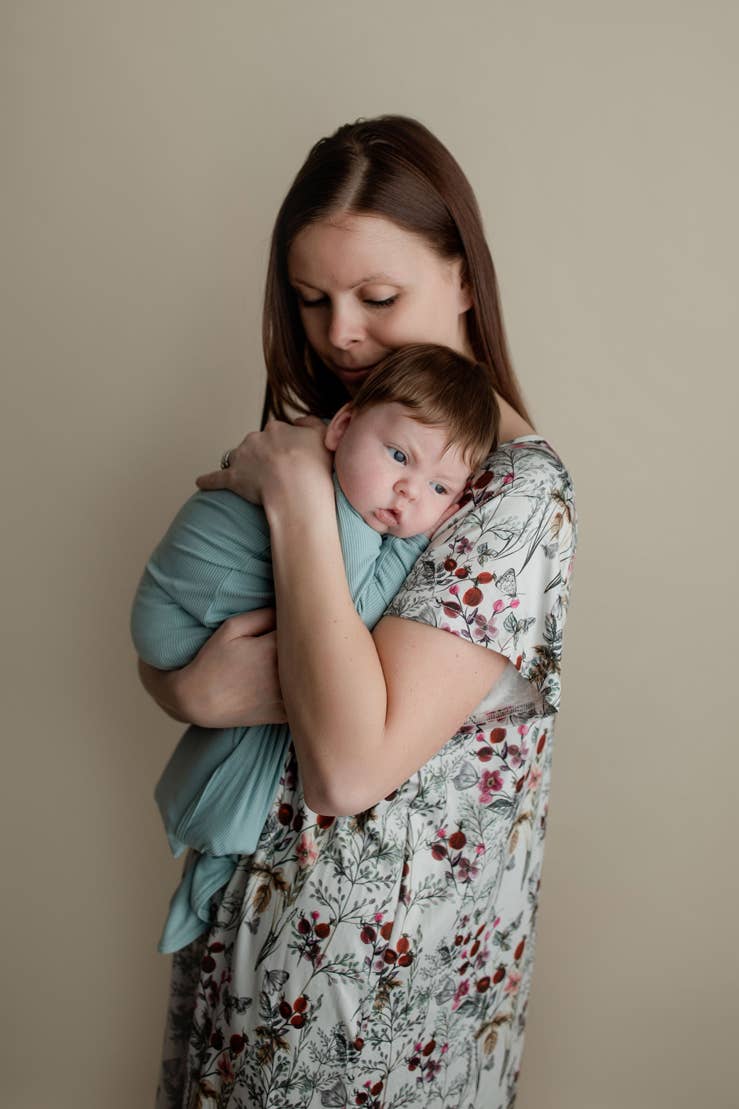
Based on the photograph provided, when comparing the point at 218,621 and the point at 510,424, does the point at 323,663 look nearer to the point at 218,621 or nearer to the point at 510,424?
the point at 218,621

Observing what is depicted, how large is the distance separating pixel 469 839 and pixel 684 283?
3.70 feet

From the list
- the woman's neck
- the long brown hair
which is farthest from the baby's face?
the long brown hair

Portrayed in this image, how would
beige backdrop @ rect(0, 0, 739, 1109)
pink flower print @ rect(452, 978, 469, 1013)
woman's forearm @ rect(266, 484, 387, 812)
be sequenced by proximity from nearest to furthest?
1. woman's forearm @ rect(266, 484, 387, 812)
2. pink flower print @ rect(452, 978, 469, 1013)
3. beige backdrop @ rect(0, 0, 739, 1109)

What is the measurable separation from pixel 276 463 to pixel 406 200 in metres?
0.43

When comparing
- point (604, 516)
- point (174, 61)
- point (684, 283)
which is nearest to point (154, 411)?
point (174, 61)

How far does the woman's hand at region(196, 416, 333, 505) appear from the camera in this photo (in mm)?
1291

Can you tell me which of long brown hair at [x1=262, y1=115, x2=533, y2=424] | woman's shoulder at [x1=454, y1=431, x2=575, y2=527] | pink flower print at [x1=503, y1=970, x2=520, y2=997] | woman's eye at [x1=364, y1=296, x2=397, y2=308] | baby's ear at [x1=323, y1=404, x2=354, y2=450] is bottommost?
pink flower print at [x1=503, y1=970, x2=520, y2=997]

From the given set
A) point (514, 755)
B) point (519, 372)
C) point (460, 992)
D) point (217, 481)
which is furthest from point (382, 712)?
point (519, 372)

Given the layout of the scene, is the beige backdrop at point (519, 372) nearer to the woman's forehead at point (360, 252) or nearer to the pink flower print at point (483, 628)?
the woman's forehead at point (360, 252)

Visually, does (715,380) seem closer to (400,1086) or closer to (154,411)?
(154,411)

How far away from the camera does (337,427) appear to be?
1.36m

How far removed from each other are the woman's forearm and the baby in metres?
0.07

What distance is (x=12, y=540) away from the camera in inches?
86.9

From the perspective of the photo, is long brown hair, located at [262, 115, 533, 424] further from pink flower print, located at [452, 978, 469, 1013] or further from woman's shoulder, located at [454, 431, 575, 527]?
pink flower print, located at [452, 978, 469, 1013]
